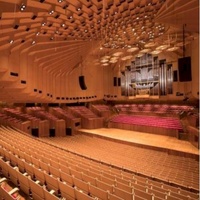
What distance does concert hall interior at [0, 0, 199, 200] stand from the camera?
2.82 metres

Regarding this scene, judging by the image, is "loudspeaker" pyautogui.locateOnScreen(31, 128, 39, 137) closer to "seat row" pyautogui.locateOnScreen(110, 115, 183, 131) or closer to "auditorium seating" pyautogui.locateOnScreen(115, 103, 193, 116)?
"seat row" pyautogui.locateOnScreen(110, 115, 183, 131)

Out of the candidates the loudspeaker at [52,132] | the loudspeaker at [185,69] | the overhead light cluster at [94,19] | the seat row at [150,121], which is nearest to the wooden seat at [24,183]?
the overhead light cluster at [94,19]

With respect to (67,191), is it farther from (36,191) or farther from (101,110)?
(101,110)

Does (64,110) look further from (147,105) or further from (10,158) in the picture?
(10,158)

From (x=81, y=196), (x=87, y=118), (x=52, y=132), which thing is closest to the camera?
(x=81, y=196)

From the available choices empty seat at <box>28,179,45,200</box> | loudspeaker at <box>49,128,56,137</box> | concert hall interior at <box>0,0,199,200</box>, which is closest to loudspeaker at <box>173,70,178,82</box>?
concert hall interior at <box>0,0,199,200</box>

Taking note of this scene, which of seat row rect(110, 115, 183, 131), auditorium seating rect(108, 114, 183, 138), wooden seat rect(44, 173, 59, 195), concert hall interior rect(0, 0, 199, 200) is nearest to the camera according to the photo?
wooden seat rect(44, 173, 59, 195)

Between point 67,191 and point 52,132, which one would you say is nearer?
point 67,191

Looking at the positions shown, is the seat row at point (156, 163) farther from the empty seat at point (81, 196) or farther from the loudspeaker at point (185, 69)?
the empty seat at point (81, 196)

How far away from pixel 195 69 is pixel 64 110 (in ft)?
21.7

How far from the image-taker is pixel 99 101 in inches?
519

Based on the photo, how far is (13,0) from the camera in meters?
3.19

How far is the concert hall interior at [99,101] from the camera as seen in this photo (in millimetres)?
2818

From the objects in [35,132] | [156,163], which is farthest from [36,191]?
[35,132]
